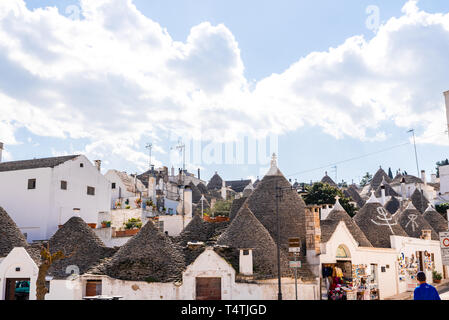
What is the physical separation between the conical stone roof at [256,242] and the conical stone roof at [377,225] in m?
12.0

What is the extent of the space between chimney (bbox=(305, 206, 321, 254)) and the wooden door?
5.88m

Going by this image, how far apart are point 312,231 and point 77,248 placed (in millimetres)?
14263

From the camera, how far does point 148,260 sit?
2534 cm

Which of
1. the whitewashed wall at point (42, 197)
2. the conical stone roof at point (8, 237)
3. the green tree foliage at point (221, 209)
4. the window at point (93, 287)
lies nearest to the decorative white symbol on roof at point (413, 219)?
the green tree foliage at point (221, 209)

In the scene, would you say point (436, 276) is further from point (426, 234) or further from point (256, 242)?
point (256, 242)

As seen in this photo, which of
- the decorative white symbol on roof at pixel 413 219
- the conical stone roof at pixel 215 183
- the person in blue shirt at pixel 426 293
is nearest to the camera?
the person in blue shirt at pixel 426 293

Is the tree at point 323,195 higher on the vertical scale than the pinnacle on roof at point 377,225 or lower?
higher

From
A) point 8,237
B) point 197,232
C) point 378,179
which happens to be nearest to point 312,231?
point 197,232

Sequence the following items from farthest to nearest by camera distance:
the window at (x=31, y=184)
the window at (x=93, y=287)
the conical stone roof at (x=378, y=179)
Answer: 1. the conical stone roof at (x=378, y=179)
2. the window at (x=31, y=184)
3. the window at (x=93, y=287)

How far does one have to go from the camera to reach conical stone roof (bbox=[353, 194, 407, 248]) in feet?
111

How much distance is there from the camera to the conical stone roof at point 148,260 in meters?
24.8

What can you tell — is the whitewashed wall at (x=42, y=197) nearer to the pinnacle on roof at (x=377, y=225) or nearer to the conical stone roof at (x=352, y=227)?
the conical stone roof at (x=352, y=227)
